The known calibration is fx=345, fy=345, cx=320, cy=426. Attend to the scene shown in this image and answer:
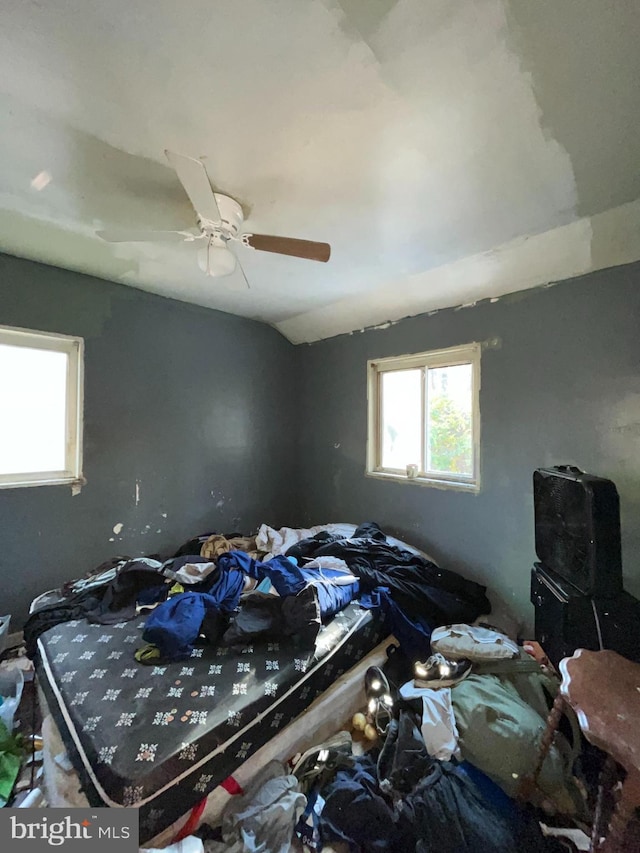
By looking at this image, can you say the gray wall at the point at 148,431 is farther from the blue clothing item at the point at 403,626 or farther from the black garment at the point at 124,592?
the blue clothing item at the point at 403,626

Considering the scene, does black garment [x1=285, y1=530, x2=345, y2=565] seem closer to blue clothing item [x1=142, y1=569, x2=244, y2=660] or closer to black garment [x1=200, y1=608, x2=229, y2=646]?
blue clothing item [x1=142, y1=569, x2=244, y2=660]

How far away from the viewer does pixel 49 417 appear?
2.45 metres

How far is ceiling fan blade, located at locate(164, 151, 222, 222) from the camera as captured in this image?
1.08 meters

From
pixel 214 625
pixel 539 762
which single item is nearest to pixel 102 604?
pixel 214 625

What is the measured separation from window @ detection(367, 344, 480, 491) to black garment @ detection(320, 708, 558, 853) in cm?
164

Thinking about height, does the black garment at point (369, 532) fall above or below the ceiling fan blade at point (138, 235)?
below

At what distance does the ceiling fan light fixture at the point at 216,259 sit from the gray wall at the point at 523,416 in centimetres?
169

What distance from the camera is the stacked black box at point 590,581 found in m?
1.35

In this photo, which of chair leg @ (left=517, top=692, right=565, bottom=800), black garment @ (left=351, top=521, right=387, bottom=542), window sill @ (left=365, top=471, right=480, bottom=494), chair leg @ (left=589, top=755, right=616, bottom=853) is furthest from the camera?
black garment @ (left=351, top=521, right=387, bottom=542)

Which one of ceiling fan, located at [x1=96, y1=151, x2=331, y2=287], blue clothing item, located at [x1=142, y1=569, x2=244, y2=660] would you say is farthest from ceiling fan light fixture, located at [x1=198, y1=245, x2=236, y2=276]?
blue clothing item, located at [x1=142, y1=569, x2=244, y2=660]

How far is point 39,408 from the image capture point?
7.92ft

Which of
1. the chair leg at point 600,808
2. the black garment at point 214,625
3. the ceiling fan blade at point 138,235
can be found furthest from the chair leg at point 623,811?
the ceiling fan blade at point 138,235

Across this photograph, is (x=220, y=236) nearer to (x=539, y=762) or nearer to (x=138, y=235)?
(x=138, y=235)

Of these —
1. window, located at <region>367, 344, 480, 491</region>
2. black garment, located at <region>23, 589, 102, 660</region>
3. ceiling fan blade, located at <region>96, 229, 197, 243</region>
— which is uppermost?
ceiling fan blade, located at <region>96, 229, 197, 243</region>
